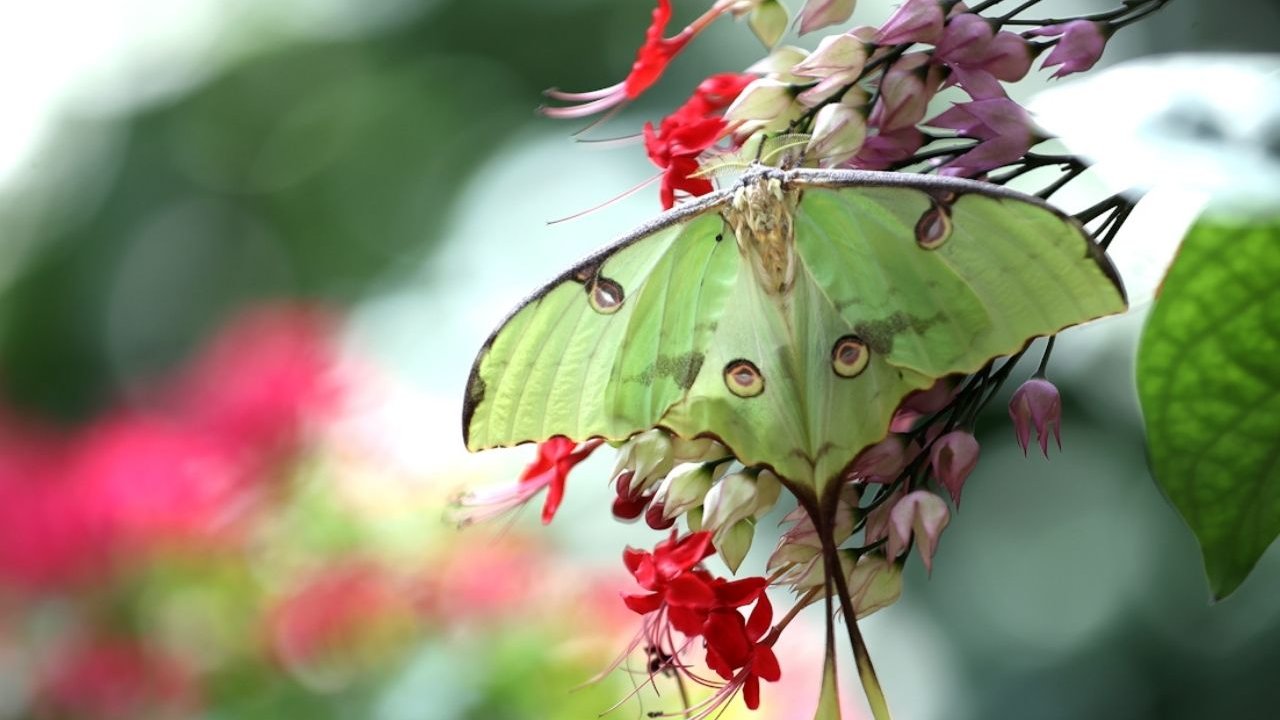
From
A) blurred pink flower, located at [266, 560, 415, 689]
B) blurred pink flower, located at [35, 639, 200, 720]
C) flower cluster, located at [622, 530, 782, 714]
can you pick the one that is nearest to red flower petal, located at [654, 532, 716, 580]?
flower cluster, located at [622, 530, 782, 714]

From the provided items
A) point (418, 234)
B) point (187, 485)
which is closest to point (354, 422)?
point (187, 485)

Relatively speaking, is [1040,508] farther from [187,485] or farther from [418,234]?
[418,234]

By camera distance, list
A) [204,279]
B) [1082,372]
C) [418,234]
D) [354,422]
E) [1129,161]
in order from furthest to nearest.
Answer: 1. [204,279]
2. [418,234]
3. [1082,372]
4. [354,422]
5. [1129,161]

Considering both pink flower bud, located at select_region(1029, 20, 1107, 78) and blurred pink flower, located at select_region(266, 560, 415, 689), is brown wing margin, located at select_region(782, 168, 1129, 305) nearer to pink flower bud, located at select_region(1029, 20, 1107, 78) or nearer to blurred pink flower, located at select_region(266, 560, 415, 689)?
pink flower bud, located at select_region(1029, 20, 1107, 78)

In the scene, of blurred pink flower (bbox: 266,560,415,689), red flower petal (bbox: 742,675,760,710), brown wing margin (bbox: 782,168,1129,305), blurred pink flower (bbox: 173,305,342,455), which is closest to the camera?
brown wing margin (bbox: 782,168,1129,305)

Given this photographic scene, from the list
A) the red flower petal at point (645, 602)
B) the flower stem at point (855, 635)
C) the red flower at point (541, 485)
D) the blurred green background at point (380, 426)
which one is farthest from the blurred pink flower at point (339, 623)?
the flower stem at point (855, 635)
